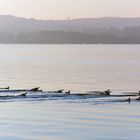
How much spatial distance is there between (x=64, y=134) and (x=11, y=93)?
33.6 m

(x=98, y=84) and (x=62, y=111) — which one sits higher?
(x=98, y=84)

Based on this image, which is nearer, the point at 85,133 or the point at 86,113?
the point at 85,133

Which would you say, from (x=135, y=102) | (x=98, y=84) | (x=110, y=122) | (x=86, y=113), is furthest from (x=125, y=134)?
(x=98, y=84)

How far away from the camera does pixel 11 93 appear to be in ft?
252

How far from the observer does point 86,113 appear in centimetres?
5847

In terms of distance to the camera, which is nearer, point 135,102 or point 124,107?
point 124,107

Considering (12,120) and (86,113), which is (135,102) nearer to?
(86,113)

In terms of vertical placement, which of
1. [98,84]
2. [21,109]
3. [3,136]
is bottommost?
[3,136]

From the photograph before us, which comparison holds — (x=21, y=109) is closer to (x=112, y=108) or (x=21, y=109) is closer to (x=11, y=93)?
(x=112, y=108)

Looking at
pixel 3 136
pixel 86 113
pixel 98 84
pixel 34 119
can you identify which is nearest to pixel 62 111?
pixel 86 113

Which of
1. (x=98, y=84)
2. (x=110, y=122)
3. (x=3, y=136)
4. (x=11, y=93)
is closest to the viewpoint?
(x=3, y=136)

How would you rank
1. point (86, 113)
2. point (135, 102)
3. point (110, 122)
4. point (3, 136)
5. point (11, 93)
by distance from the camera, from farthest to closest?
point (11, 93), point (135, 102), point (86, 113), point (110, 122), point (3, 136)

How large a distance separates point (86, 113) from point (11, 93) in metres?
21.2

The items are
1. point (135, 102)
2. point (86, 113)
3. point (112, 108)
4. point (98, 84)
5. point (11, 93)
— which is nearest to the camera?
point (86, 113)
